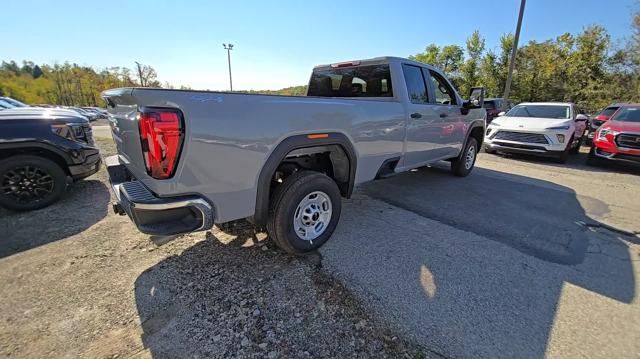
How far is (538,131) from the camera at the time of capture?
24.8 feet

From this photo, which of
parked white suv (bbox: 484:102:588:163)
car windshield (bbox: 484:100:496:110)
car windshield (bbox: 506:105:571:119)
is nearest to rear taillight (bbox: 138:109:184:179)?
parked white suv (bbox: 484:102:588:163)

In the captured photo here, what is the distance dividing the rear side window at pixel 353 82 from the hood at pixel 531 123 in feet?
20.1

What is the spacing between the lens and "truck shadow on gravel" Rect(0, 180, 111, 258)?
314 centimetres

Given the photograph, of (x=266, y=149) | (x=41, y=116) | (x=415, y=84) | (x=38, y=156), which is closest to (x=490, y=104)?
(x=415, y=84)

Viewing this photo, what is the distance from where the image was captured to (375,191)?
16.4 feet

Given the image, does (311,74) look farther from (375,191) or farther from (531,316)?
(531,316)

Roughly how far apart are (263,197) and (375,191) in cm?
295

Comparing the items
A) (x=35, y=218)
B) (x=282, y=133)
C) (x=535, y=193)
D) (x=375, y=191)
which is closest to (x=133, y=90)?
(x=282, y=133)

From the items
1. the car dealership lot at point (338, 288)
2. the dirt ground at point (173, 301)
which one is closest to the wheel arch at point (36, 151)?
the car dealership lot at point (338, 288)

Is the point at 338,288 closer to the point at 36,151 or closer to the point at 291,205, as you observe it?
the point at 291,205

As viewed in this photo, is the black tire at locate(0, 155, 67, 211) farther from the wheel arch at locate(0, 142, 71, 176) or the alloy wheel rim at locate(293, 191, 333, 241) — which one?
the alloy wheel rim at locate(293, 191, 333, 241)

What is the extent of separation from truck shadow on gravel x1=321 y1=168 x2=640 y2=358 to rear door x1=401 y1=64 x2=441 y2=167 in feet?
2.55

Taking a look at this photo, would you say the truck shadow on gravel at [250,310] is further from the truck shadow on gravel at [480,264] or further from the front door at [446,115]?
the front door at [446,115]

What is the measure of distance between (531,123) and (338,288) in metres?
8.26
